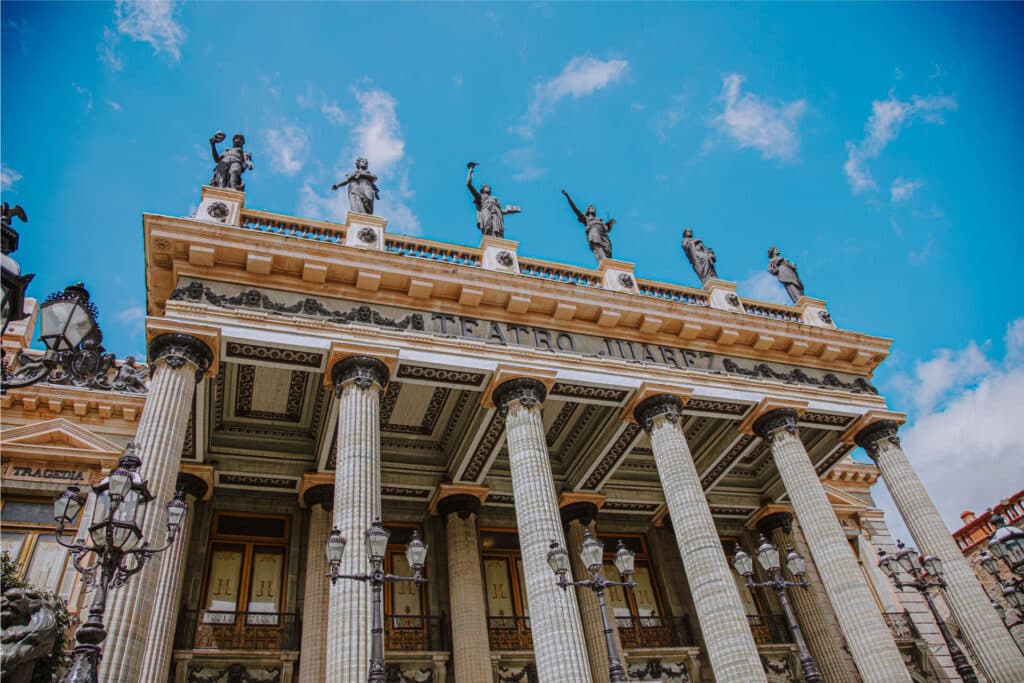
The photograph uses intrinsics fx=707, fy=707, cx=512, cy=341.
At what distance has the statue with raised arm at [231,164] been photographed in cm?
1362

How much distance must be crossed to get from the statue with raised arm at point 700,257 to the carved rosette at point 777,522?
21.5 feet

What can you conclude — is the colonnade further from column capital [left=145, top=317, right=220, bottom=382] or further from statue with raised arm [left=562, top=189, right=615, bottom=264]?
statue with raised arm [left=562, top=189, right=615, bottom=264]

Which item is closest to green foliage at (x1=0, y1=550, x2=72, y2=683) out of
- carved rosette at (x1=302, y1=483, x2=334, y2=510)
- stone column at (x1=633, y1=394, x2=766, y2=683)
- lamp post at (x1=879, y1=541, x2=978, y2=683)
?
carved rosette at (x1=302, y1=483, x2=334, y2=510)

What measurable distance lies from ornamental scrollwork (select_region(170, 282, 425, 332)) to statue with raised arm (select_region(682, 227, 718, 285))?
764cm

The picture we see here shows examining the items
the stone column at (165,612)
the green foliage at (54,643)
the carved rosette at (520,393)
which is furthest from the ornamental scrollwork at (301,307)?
the green foliage at (54,643)

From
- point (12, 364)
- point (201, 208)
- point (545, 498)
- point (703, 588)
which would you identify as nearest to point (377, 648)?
point (545, 498)

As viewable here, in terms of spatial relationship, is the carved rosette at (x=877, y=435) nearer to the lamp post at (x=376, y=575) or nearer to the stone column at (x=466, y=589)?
the stone column at (x=466, y=589)

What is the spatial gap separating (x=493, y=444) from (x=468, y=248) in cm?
413

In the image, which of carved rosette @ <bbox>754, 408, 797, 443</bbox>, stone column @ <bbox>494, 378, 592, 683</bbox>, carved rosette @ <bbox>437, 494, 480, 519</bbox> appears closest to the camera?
stone column @ <bbox>494, 378, 592, 683</bbox>

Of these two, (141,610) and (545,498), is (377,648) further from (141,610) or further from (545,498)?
(545,498)

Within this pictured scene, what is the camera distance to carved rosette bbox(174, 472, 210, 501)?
13852 millimetres

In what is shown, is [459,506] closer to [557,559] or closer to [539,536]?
[539,536]

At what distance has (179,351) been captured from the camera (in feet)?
36.1

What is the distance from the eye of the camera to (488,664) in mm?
13352
